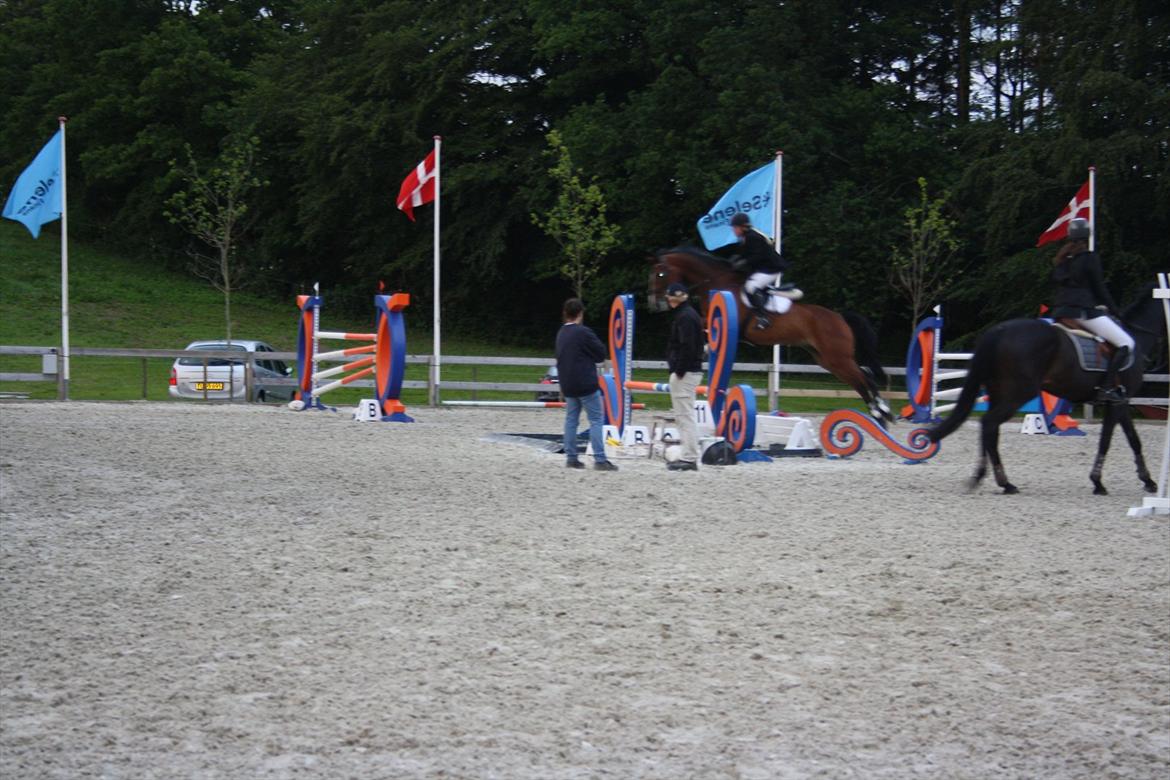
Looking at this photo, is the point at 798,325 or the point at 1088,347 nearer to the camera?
the point at 1088,347

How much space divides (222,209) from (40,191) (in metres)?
11.0

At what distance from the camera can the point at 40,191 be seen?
78.5 feet

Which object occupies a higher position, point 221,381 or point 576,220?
point 576,220

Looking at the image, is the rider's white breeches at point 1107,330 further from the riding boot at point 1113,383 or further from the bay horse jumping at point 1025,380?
the bay horse jumping at point 1025,380

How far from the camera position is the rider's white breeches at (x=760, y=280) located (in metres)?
14.5

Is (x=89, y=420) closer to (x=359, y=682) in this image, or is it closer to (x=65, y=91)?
(x=359, y=682)

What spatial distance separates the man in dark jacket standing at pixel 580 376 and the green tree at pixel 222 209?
20218 millimetres

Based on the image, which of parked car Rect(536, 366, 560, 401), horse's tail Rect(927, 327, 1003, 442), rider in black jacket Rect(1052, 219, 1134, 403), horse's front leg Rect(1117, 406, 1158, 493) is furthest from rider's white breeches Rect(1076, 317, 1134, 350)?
parked car Rect(536, 366, 560, 401)

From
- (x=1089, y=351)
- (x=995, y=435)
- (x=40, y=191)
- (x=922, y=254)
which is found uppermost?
(x=40, y=191)

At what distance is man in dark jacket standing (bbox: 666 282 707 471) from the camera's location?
42.8ft

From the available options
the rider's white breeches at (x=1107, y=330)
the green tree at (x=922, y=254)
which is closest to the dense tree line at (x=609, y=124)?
the green tree at (x=922, y=254)

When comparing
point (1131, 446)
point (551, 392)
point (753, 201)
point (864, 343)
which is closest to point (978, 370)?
point (1131, 446)

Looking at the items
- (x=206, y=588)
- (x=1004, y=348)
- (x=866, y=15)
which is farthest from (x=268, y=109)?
(x=206, y=588)

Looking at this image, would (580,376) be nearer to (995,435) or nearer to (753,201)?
(995,435)
